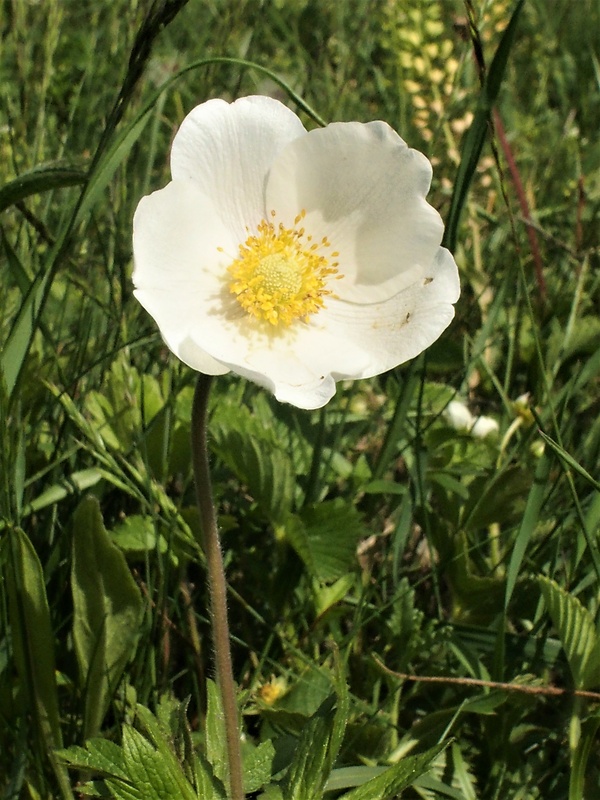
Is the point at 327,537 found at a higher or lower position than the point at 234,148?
lower

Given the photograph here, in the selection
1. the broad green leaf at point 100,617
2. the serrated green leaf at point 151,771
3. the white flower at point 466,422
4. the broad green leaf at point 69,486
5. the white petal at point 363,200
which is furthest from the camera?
the white flower at point 466,422

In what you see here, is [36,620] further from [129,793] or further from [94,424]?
[94,424]

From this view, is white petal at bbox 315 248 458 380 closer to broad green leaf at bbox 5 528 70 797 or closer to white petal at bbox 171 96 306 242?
white petal at bbox 171 96 306 242

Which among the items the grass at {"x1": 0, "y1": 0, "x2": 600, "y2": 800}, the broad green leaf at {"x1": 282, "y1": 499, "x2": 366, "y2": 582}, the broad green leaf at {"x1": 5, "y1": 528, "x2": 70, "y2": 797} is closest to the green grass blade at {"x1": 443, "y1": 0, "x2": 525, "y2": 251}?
the grass at {"x1": 0, "y1": 0, "x2": 600, "y2": 800}

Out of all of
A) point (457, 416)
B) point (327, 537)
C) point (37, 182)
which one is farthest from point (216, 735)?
point (457, 416)

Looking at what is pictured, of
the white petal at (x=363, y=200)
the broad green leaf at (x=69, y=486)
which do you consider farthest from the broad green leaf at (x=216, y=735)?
the white petal at (x=363, y=200)

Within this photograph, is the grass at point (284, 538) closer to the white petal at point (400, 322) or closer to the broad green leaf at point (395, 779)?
the broad green leaf at point (395, 779)

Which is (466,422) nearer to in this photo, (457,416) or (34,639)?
(457,416)
